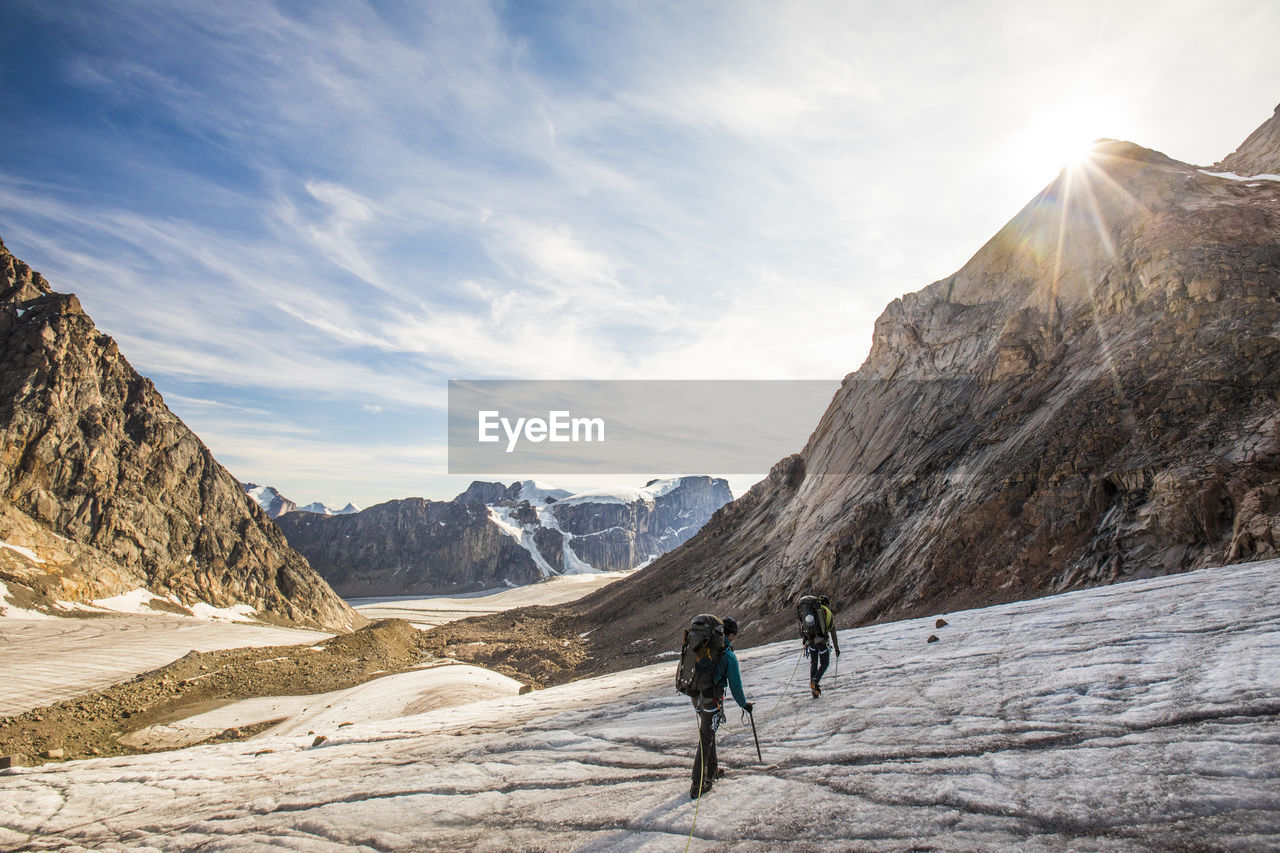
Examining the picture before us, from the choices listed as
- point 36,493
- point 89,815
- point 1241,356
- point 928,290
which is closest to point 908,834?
point 89,815

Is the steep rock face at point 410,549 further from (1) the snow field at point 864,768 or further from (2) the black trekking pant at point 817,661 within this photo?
(2) the black trekking pant at point 817,661

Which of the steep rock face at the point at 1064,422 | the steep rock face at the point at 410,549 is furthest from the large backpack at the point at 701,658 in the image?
the steep rock face at the point at 410,549

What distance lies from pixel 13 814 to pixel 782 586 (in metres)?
29.6

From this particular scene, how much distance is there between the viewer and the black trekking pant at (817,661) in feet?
31.3

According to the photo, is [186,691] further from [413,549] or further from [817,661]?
[413,549]

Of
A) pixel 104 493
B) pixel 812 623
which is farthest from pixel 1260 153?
pixel 104 493

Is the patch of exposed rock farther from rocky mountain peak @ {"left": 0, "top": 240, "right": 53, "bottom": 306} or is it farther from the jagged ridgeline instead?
rocky mountain peak @ {"left": 0, "top": 240, "right": 53, "bottom": 306}

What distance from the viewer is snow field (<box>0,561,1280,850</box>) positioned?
4301mm

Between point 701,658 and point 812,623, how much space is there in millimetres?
4169

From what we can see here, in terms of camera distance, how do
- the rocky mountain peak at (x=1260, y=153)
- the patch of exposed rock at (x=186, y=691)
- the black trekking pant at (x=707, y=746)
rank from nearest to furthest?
the black trekking pant at (x=707, y=746)
the patch of exposed rock at (x=186, y=691)
the rocky mountain peak at (x=1260, y=153)

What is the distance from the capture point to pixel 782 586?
31.9m

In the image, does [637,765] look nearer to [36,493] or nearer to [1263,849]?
[1263,849]

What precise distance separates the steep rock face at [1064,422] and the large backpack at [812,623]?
1205 cm

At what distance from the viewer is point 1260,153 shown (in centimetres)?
3509
